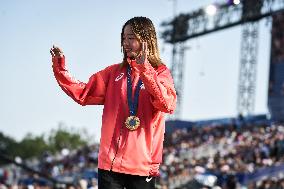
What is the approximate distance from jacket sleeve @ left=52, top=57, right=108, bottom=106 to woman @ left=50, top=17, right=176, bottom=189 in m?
0.07

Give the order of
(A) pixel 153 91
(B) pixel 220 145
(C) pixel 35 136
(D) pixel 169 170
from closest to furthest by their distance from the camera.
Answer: (A) pixel 153 91 → (D) pixel 169 170 → (B) pixel 220 145 → (C) pixel 35 136

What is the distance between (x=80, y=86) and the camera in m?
3.50

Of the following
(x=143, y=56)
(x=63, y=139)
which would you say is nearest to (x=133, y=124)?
(x=143, y=56)

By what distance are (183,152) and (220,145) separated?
182cm

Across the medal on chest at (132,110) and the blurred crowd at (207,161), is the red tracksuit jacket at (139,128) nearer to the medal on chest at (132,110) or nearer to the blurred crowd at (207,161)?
the medal on chest at (132,110)

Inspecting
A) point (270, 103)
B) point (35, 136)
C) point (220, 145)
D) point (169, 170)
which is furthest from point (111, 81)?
point (35, 136)

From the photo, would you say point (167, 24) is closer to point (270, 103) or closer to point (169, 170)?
point (270, 103)

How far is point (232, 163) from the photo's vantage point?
719 inches

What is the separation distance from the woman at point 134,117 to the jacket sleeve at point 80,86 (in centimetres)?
7

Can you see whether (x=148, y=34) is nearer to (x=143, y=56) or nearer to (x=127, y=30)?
(x=127, y=30)

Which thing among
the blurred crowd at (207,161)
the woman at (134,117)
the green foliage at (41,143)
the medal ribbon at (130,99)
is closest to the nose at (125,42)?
the woman at (134,117)

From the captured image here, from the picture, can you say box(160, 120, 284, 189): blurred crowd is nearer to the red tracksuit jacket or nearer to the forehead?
the red tracksuit jacket

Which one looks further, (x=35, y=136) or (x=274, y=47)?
(x=35, y=136)

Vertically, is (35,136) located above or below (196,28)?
below
